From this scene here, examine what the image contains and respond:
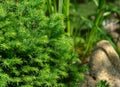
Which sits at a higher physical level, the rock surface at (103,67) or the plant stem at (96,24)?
the plant stem at (96,24)

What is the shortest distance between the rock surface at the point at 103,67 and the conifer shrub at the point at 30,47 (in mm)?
422

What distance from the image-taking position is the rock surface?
124 inches

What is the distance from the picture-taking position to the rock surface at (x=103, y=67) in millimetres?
3145

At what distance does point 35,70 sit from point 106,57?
903 mm

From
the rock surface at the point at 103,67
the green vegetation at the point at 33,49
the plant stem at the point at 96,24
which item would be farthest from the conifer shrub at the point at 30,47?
the plant stem at the point at 96,24

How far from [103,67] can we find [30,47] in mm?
892

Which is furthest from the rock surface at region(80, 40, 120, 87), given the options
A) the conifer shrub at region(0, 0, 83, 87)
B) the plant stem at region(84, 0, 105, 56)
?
the conifer shrub at region(0, 0, 83, 87)

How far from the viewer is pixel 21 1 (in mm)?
2711

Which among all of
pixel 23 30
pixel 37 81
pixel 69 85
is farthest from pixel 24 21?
pixel 69 85

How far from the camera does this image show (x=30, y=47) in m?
2.57

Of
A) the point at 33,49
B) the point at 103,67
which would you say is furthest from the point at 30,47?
the point at 103,67

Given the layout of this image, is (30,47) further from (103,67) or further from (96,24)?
(96,24)

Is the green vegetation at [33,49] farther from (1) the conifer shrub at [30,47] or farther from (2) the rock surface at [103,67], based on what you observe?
(2) the rock surface at [103,67]

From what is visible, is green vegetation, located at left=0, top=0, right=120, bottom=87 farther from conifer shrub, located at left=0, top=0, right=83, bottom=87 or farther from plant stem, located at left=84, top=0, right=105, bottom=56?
plant stem, located at left=84, top=0, right=105, bottom=56
